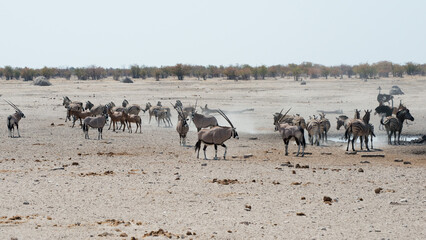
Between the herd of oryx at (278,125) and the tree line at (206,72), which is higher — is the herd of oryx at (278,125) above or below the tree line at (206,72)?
below

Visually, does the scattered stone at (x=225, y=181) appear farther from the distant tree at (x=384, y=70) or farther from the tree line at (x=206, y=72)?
the distant tree at (x=384, y=70)

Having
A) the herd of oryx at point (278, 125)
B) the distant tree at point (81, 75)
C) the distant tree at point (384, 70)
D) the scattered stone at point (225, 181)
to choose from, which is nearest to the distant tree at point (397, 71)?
the distant tree at point (384, 70)

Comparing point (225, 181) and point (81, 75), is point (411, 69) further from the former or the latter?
point (225, 181)

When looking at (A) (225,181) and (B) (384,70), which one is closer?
(A) (225,181)

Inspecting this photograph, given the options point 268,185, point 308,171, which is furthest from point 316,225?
point 308,171

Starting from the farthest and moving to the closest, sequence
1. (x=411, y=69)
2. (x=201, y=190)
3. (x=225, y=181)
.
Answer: (x=411, y=69) < (x=225, y=181) < (x=201, y=190)

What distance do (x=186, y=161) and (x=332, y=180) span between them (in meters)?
5.23

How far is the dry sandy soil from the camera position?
35.4 ft

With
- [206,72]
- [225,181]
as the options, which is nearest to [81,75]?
[206,72]

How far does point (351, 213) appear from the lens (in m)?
12.0


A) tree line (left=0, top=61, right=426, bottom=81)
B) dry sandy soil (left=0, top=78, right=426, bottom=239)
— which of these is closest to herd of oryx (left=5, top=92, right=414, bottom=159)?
dry sandy soil (left=0, top=78, right=426, bottom=239)

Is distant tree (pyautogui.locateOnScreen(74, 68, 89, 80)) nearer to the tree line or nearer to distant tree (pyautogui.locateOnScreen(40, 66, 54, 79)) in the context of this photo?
the tree line

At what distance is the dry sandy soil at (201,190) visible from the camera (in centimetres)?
1080

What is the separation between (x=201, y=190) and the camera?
14203 millimetres
